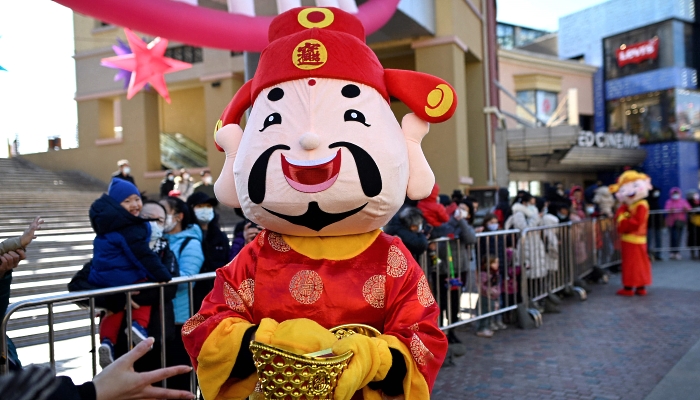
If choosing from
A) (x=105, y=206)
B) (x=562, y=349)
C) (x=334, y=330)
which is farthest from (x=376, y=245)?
(x=562, y=349)

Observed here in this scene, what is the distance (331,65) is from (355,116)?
0.78ft

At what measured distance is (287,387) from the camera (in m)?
1.94

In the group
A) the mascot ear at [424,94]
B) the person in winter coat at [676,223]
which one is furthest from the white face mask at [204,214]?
the person in winter coat at [676,223]

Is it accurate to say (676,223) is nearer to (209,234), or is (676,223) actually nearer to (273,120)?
(209,234)

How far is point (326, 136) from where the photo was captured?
7.16 ft

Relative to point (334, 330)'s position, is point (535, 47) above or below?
above

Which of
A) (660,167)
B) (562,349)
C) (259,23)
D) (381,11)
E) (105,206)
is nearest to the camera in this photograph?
(105,206)

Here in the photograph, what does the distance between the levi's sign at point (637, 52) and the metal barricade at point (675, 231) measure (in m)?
12.3

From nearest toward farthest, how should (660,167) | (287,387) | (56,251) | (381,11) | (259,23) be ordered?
(287,387)
(259,23)
(56,251)
(381,11)
(660,167)

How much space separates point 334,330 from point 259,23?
586 cm

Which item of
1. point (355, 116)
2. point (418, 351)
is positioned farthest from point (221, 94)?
point (418, 351)

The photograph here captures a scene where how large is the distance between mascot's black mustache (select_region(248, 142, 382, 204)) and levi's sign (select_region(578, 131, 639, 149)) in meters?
18.3

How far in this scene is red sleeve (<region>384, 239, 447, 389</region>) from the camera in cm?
213

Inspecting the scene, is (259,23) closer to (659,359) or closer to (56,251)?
(56,251)
